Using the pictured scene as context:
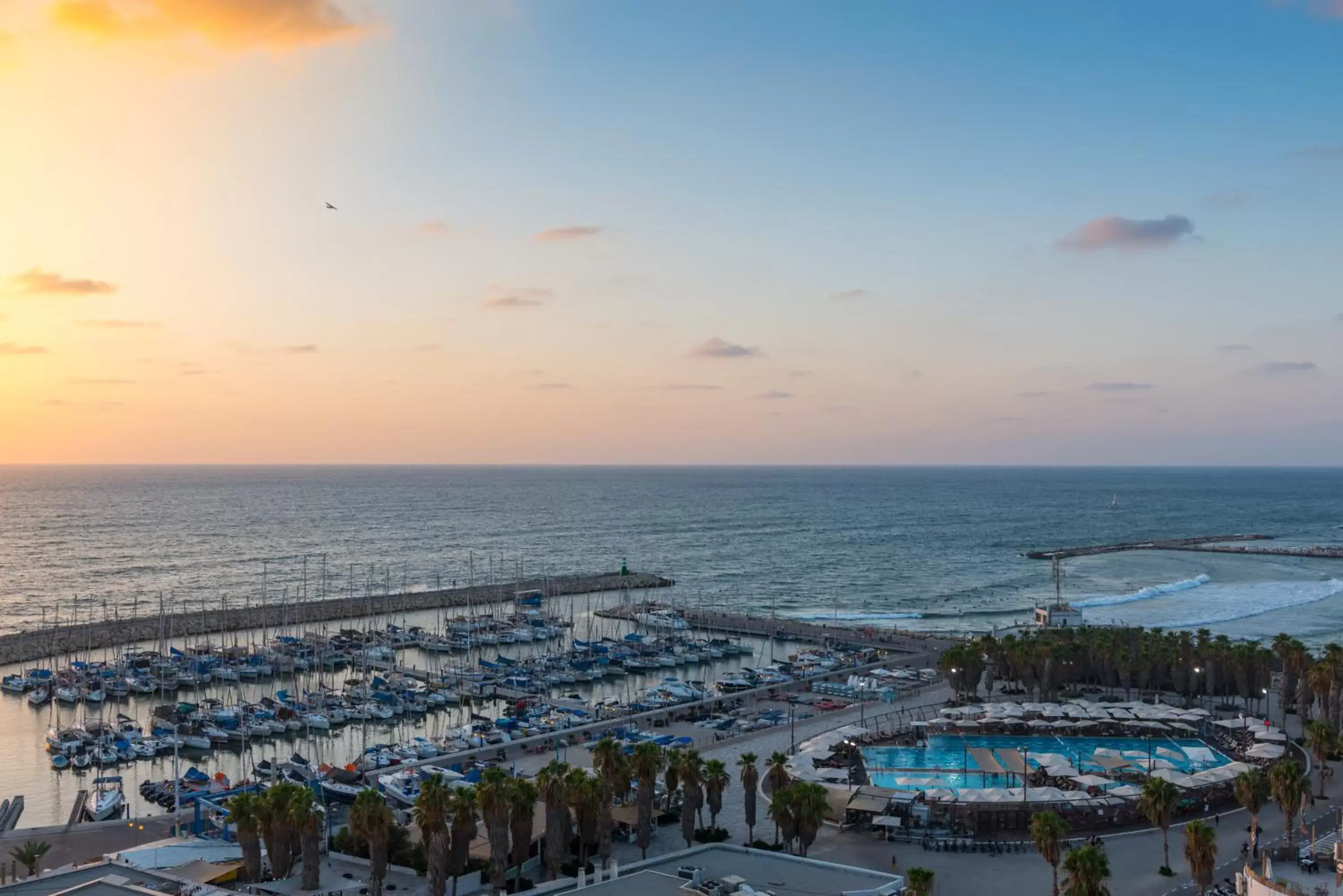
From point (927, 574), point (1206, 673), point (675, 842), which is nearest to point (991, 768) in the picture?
point (675, 842)

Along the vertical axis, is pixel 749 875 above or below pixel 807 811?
below

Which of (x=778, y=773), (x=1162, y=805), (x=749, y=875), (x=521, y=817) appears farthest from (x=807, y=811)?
(x=1162, y=805)

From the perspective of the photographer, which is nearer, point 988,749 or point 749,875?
point 749,875

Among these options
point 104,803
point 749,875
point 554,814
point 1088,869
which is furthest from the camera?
point 104,803

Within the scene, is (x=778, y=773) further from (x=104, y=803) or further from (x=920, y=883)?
(x=104, y=803)

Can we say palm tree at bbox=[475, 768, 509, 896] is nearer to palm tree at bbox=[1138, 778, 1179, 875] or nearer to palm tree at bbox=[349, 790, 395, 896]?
palm tree at bbox=[349, 790, 395, 896]

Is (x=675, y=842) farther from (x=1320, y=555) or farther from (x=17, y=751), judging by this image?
(x=1320, y=555)

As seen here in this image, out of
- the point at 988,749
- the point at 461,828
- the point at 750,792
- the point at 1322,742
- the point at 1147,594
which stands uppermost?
the point at 1322,742
